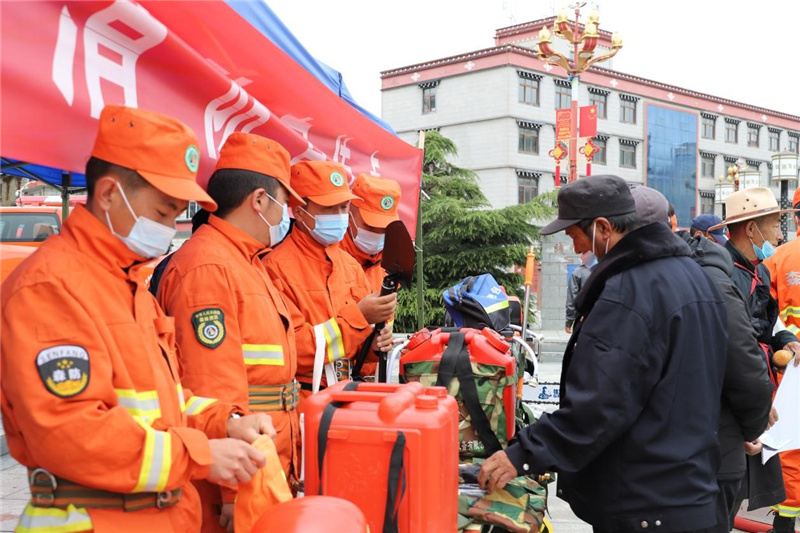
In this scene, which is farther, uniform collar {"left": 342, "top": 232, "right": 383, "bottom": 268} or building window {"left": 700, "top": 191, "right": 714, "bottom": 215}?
building window {"left": 700, "top": 191, "right": 714, "bottom": 215}

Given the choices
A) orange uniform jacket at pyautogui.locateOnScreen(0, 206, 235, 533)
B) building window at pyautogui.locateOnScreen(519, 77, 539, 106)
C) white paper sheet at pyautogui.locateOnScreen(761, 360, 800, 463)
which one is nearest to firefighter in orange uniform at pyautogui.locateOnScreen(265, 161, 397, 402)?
orange uniform jacket at pyautogui.locateOnScreen(0, 206, 235, 533)

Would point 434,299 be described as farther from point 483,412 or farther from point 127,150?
point 127,150

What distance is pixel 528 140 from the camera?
35.6 meters

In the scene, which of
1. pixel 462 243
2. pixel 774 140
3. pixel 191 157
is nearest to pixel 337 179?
pixel 191 157

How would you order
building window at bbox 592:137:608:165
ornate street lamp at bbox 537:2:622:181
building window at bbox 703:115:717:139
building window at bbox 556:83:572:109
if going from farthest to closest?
building window at bbox 703:115:717:139
building window at bbox 592:137:608:165
building window at bbox 556:83:572:109
ornate street lamp at bbox 537:2:622:181

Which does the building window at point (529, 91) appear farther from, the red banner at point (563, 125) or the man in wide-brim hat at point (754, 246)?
the man in wide-brim hat at point (754, 246)

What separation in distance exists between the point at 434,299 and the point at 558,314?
156 inches

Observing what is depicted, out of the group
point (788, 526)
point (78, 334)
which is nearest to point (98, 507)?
point (78, 334)

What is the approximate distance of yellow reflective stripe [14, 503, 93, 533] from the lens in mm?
1617

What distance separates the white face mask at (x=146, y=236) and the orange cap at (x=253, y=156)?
2.69ft

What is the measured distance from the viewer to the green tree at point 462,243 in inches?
690

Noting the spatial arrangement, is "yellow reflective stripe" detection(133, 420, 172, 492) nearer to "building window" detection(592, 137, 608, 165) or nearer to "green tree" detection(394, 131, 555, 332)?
"green tree" detection(394, 131, 555, 332)

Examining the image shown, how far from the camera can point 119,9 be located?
6.69 feet

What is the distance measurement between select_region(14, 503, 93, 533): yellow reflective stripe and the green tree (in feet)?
50.3
